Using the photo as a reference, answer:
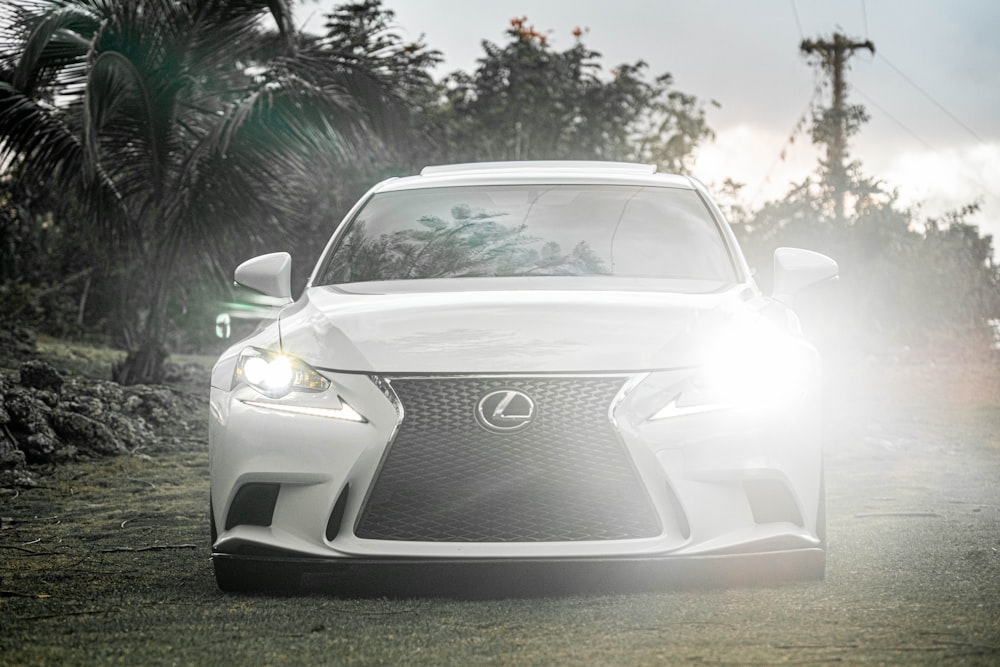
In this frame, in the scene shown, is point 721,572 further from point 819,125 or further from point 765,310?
point 819,125

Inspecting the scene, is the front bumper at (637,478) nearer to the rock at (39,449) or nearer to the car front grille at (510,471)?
the car front grille at (510,471)

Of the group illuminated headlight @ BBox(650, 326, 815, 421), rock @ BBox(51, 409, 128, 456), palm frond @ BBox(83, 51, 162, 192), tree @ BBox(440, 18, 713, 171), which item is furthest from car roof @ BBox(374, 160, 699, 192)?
tree @ BBox(440, 18, 713, 171)

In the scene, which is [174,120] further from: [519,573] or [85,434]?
[519,573]

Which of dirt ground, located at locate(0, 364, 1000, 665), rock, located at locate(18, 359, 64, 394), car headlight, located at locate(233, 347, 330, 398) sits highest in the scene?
car headlight, located at locate(233, 347, 330, 398)

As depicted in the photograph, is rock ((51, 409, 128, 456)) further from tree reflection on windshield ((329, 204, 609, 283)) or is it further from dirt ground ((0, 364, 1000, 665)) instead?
tree reflection on windshield ((329, 204, 609, 283))

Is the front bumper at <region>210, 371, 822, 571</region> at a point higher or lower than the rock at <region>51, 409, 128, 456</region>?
higher

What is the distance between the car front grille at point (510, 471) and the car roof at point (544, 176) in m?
1.96

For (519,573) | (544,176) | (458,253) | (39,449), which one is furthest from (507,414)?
(39,449)

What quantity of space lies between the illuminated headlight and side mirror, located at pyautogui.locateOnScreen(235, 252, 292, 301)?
7.01 feet

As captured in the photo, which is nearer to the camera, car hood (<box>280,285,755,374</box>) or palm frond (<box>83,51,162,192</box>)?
car hood (<box>280,285,755,374</box>)

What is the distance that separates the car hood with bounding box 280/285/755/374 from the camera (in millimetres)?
4625

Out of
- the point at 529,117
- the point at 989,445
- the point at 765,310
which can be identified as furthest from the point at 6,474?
the point at 529,117

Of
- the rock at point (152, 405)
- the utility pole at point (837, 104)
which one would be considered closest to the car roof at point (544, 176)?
the rock at point (152, 405)

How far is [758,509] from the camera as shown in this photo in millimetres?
4691
